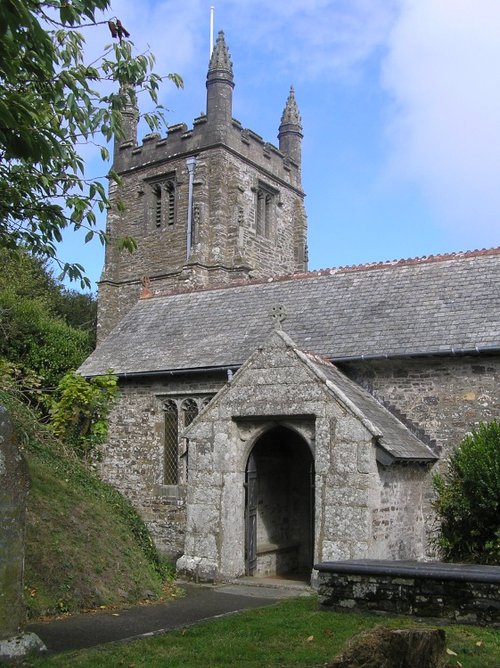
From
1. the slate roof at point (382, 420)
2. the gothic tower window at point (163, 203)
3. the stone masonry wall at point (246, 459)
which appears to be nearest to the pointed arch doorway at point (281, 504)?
the stone masonry wall at point (246, 459)

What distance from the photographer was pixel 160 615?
9398 millimetres

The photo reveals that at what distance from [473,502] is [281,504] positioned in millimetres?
4491

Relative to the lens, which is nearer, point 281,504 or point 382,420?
point 382,420

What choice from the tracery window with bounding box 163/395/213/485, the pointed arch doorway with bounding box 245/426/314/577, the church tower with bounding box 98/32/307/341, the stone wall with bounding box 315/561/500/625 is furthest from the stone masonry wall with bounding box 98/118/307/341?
the stone wall with bounding box 315/561/500/625

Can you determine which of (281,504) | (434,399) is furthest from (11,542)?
(281,504)

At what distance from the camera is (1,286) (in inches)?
1164

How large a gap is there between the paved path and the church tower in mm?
18079

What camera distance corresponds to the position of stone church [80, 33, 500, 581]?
1184 centimetres

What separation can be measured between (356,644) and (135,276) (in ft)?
88.1

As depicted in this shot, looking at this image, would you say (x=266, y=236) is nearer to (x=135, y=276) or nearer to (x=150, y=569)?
(x=135, y=276)

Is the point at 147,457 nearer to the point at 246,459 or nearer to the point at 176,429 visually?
the point at 176,429

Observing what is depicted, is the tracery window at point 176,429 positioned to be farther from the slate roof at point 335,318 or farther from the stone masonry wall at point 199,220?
the stone masonry wall at point 199,220

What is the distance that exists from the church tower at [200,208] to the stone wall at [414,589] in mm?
20427

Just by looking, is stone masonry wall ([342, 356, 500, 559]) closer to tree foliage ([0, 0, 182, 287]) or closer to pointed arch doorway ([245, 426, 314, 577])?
pointed arch doorway ([245, 426, 314, 577])
